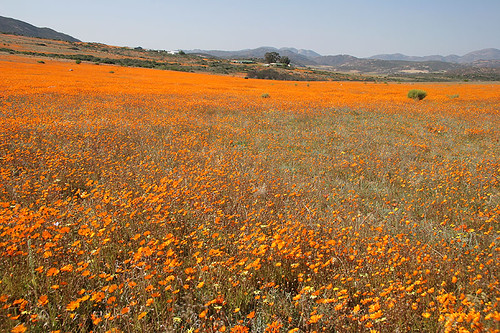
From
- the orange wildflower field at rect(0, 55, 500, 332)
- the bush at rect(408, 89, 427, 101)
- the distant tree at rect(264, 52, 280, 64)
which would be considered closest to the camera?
the orange wildflower field at rect(0, 55, 500, 332)

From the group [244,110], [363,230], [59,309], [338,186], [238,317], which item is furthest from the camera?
[244,110]

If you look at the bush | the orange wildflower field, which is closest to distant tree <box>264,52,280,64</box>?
the bush

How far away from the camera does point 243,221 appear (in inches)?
146

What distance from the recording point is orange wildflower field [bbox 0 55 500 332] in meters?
2.23

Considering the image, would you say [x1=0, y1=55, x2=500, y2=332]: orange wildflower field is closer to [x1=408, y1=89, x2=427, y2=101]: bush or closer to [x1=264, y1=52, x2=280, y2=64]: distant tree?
[x1=408, y1=89, x2=427, y2=101]: bush

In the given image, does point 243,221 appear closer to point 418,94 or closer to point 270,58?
point 418,94

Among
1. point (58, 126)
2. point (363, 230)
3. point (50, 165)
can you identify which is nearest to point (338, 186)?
point (363, 230)

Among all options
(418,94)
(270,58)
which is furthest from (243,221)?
(270,58)

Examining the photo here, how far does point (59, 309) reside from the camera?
7.02 ft

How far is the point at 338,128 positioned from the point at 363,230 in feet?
25.4

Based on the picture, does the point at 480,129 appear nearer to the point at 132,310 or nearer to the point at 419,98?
the point at 419,98

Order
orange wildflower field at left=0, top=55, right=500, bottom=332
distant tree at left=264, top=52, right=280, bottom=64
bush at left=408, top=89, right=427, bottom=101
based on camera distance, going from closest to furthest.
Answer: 1. orange wildflower field at left=0, top=55, right=500, bottom=332
2. bush at left=408, top=89, right=427, bottom=101
3. distant tree at left=264, top=52, right=280, bottom=64

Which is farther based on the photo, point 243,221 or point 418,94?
point 418,94

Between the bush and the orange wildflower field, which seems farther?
the bush
